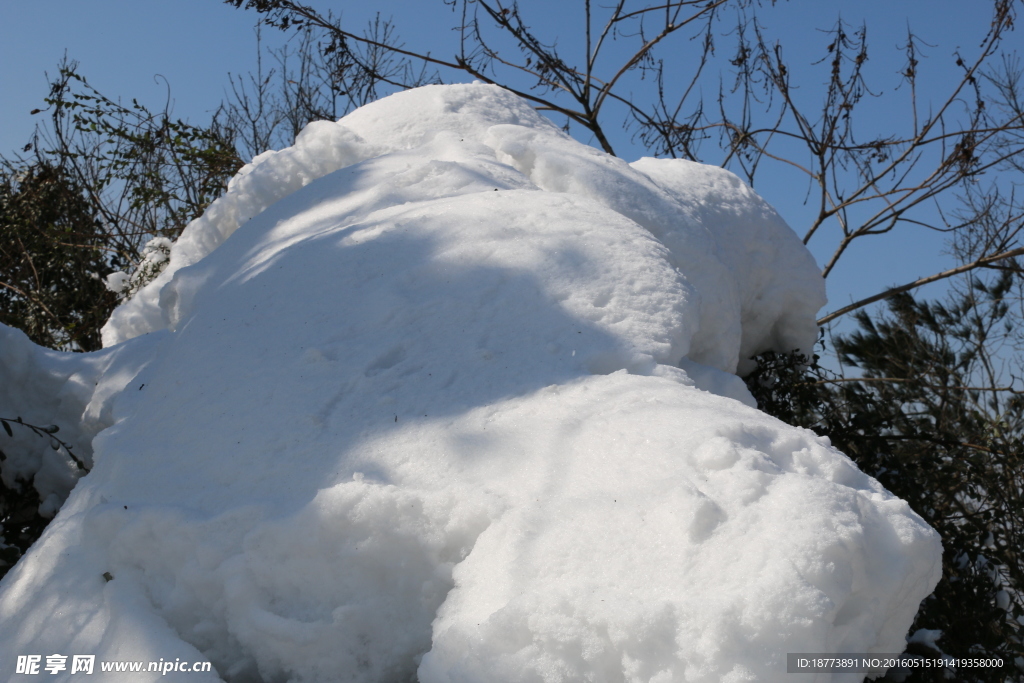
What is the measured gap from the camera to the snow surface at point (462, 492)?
125 cm

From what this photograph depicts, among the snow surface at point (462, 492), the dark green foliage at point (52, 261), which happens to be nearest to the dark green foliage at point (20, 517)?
the snow surface at point (462, 492)

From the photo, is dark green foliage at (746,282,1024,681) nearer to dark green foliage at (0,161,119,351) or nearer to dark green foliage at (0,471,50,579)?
dark green foliage at (0,471,50,579)

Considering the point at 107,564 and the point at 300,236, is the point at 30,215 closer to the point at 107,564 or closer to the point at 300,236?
the point at 300,236

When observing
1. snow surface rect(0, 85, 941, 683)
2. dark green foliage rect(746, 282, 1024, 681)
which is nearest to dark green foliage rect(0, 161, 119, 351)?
snow surface rect(0, 85, 941, 683)

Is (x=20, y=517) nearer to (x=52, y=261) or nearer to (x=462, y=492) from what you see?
(x=462, y=492)

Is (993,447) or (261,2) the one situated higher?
(261,2)

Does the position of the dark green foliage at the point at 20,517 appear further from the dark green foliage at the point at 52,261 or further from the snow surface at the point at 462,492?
the dark green foliage at the point at 52,261

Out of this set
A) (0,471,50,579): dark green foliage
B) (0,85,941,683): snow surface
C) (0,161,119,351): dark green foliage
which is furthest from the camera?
(0,161,119,351): dark green foliage

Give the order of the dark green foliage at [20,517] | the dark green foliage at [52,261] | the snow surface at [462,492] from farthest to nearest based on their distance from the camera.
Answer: the dark green foliage at [52,261], the dark green foliage at [20,517], the snow surface at [462,492]

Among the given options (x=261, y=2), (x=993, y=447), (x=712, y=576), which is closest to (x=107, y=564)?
(x=712, y=576)

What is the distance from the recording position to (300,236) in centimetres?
257

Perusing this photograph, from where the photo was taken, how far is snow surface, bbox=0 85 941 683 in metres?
1.25

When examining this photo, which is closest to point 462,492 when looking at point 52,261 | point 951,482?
point 951,482

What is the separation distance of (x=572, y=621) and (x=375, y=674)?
0.45m
